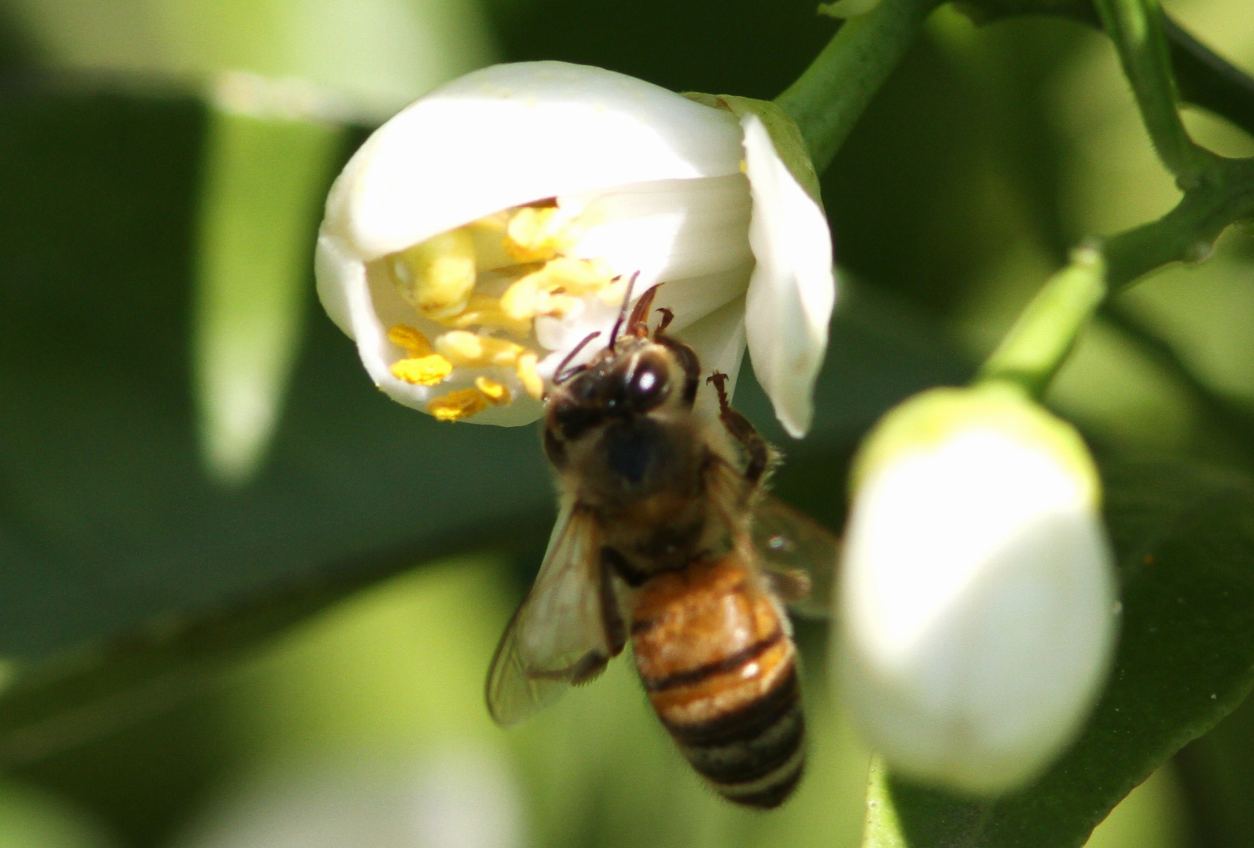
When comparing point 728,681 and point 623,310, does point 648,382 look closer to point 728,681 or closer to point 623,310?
point 623,310

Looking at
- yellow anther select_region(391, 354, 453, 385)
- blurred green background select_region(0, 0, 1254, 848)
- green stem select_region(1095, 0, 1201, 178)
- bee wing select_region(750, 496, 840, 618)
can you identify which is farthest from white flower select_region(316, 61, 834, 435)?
blurred green background select_region(0, 0, 1254, 848)

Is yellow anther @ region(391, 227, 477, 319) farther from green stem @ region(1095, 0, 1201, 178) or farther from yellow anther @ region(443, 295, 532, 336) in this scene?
green stem @ region(1095, 0, 1201, 178)

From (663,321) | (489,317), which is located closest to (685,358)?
(663,321)

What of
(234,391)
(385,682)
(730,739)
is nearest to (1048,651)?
(730,739)

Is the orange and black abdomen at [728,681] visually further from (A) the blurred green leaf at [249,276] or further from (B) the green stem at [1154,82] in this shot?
(A) the blurred green leaf at [249,276]

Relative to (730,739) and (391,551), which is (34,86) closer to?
(391,551)
